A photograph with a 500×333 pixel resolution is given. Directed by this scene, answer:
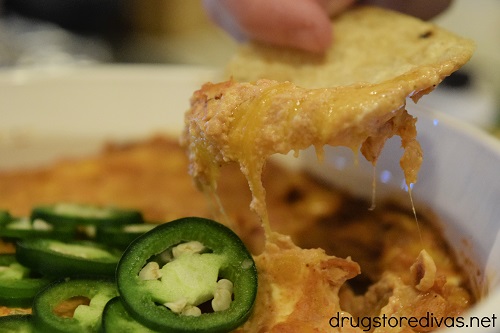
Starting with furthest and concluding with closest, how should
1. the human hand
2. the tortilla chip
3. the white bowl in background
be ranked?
the white bowl in background → the human hand → the tortilla chip

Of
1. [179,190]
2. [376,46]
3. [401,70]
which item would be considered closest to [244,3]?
[376,46]

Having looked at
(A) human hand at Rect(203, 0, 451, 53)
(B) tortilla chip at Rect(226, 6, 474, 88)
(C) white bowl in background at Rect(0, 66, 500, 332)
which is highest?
(A) human hand at Rect(203, 0, 451, 53)

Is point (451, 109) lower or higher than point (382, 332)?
lower

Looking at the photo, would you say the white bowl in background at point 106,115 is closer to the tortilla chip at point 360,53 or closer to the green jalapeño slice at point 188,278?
the tortilla chip at point 360,53

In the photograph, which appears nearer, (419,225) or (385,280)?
(385,280)

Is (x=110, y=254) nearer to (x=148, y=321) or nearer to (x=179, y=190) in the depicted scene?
(x=148, y=321)

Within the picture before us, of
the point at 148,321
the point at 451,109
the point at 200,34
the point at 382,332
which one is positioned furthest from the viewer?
the point at 200,34

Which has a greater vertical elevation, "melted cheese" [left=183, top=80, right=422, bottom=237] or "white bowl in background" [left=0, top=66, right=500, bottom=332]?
"melted cheese" [left=183, top=80, right=422, bottom=237]

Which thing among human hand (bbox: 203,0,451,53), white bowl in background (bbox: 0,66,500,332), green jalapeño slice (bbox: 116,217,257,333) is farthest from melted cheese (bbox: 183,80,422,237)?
white bowl in background (bbox: 0,66,500,332)

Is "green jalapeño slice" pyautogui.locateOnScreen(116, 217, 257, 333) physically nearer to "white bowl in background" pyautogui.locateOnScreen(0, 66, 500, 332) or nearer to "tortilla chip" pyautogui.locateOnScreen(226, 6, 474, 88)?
"tortilla chip" pyautogui.locateOnScreen(226, 6, 474, 88)
